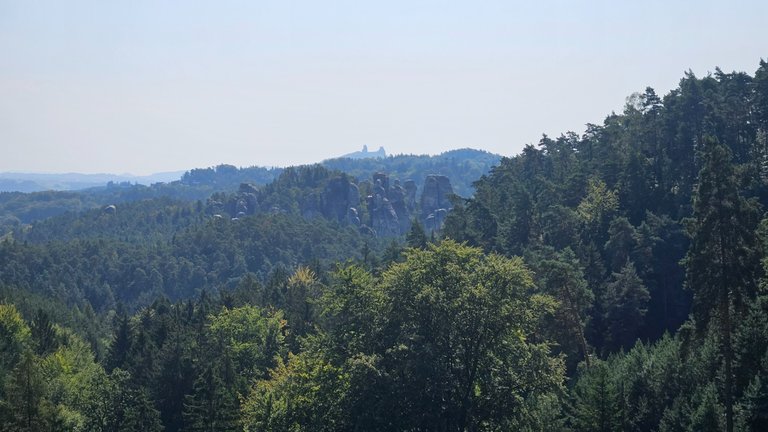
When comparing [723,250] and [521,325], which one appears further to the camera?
[521,325]

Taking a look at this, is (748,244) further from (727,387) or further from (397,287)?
(397,287)

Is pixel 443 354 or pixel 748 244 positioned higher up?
pixel 748 244

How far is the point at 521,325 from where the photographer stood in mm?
37125

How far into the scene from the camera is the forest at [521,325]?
3484cm

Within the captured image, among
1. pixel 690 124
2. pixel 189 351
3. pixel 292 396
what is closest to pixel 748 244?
pixel 292 396

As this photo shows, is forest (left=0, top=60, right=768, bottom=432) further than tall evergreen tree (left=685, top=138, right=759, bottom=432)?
Yes

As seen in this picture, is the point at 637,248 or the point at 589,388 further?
the point at 637,248

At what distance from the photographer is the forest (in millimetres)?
34844

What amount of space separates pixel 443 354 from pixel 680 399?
12.1 m

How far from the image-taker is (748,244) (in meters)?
31.2

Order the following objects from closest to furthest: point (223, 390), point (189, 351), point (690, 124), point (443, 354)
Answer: point (443, 354) < point (223, 390) < point (189, 351) < point (690, 124)

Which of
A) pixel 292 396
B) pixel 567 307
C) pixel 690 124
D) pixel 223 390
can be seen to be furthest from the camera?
pixel 690 124

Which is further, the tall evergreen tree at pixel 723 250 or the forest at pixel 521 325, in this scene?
the forest at pixel 521 325

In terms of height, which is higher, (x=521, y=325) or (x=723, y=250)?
(x=723, y=250)
